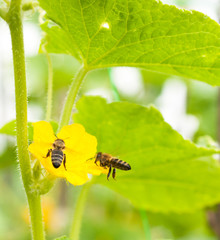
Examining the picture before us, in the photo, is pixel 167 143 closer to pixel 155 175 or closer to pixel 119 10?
pixel 155 175

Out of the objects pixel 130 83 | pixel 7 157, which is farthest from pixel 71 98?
pixel 130 83

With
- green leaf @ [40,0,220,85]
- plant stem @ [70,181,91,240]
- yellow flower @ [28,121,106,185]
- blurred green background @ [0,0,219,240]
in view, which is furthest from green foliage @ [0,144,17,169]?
yellow flower @ [28,121,106,185]

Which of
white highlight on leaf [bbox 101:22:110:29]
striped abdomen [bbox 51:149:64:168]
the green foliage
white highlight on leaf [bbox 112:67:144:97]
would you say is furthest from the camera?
white highlight on leaf [bbox 112:67:144:97]

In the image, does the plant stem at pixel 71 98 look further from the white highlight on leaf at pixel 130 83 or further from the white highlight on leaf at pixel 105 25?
the white highlight on leaf at pixel 130 83

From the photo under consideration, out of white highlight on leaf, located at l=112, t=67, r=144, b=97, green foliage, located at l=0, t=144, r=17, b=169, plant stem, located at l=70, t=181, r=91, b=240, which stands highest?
white highlight on leaf, located at l=112, t=67, r=144, b=97

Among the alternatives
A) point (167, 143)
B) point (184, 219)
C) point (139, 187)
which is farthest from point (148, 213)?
point (167, 143)

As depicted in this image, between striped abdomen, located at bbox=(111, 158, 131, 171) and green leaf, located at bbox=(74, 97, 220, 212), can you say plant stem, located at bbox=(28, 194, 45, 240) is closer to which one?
striped abdomen, located at bbox=(111, 158, 131, 171)

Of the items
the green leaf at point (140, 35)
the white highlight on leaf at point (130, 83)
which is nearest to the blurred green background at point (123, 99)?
the white highlight on leaf at point (130, 83)
